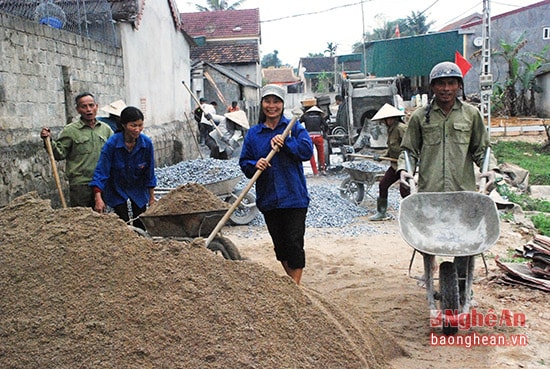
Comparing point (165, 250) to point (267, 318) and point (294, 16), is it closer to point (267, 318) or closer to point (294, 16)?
point (267, 318)

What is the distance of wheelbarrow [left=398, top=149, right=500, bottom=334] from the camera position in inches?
155

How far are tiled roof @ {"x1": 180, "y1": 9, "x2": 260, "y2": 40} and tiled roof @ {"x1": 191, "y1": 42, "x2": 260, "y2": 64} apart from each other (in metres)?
1.59

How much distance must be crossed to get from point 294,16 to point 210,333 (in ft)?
93.3

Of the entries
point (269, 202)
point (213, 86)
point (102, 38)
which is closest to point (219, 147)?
point (102, 38)

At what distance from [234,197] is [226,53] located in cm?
2553

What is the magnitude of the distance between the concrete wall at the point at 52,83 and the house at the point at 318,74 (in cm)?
4451

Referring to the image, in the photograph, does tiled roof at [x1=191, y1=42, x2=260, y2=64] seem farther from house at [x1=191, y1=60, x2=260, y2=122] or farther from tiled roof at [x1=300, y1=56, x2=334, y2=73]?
tiled roof at [x1=300, y1=56, x2=334, y2=73]

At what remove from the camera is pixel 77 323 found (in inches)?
109

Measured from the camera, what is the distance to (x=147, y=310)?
282 centimetres

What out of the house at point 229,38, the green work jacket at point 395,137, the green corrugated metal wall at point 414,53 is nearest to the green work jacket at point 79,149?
the green work jacket at point 395,137

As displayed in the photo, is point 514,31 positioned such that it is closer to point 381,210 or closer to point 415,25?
point 381,210

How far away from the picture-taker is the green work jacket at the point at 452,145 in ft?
14.4

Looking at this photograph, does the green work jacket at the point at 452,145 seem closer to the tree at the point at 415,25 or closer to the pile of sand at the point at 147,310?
the pile of sand at the point at 147,310

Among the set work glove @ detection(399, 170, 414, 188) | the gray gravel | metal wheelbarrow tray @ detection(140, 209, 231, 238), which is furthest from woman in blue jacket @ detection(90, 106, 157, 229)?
the gray gravel
